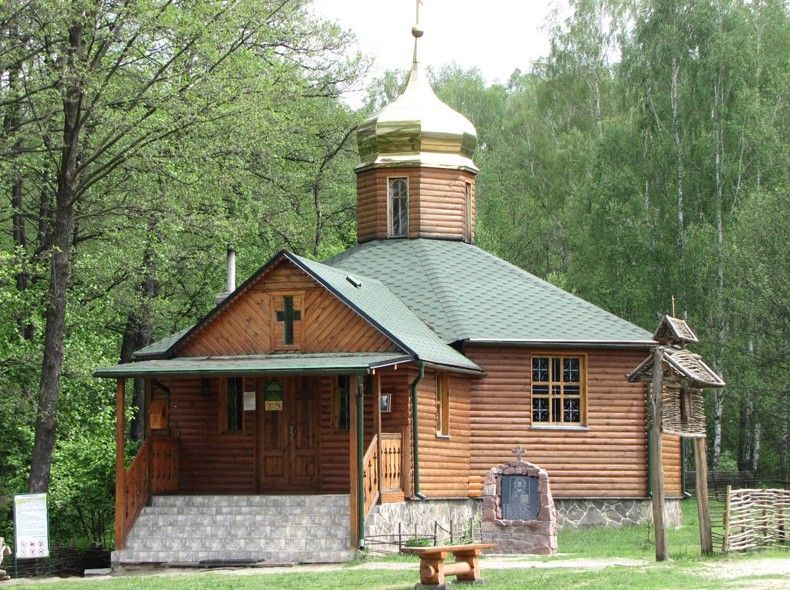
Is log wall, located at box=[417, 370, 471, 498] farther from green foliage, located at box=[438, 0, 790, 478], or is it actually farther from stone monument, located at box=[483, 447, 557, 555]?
green foliage, located at box=[438, 0, 790, 478]

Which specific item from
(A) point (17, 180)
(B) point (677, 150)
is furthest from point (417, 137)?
(B) point (677, 150)

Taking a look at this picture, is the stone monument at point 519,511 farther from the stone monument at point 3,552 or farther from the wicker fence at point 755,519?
the stone monument at point 3,552

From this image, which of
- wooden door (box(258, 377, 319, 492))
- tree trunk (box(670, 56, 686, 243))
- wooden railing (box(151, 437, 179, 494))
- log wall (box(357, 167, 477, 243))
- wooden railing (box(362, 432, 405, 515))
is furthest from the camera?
tree trunk (box(670, 56, 686, 243))

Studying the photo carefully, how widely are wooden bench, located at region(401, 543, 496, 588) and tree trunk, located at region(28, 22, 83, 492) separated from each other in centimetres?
947

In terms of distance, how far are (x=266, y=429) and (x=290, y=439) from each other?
47 cm

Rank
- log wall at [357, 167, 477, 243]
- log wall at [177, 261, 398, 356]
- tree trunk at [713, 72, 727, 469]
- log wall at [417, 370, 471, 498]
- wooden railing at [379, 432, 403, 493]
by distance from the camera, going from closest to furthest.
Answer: wooden railing at [379, 432, 403, 493], log wall at [177, 261, 398, 356], log wall at [417, 370, 471, 498], log wall at [357, 167, 477, 243], tree trunk at [713, 72, 727, 469]

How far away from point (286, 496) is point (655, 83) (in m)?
21.4

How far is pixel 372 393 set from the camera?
23.7 metres

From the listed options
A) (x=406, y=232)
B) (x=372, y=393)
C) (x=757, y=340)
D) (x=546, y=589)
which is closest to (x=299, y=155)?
(x=406, y=232)

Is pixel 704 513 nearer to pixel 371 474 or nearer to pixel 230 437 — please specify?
pixel 371 474

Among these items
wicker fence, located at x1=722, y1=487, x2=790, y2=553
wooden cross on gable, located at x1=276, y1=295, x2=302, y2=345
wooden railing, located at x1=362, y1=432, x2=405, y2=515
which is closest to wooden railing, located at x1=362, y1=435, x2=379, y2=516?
wooden railing, located at x1=362, y1=432, x2=405, y2=515

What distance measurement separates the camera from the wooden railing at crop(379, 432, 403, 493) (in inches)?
898

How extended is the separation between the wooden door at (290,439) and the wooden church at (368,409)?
24 mm

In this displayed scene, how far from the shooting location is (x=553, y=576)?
1689cm
